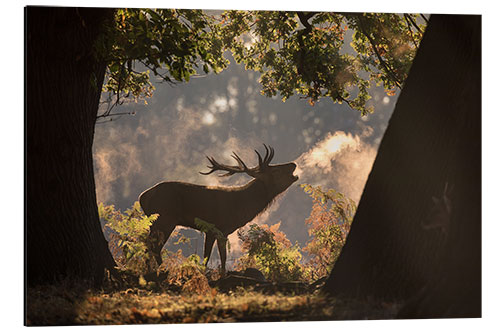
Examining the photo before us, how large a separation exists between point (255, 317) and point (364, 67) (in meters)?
3.01

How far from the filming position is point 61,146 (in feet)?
16.6

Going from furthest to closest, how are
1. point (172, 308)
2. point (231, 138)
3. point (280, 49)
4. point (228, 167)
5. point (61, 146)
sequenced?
point (280, 49), point (228, 167), point (231, 138), point (61, 146), point (172, 308)

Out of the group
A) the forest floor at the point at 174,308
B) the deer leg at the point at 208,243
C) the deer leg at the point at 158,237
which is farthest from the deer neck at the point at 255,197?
the forest floor at the point at 174,308

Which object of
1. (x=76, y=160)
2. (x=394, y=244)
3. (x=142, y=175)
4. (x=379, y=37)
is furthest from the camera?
(x=379, y=37)

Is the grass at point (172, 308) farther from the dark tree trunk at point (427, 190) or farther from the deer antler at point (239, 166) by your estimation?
the deer antler at point (239, 166)

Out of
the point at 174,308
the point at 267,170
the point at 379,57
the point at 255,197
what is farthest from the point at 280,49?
the point at 174,308

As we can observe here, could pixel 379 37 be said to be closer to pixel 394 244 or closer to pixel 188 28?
pixel 188 28

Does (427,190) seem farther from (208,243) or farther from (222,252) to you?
(208,243)

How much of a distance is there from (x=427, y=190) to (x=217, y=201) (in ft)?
8.33

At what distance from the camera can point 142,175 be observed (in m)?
5.55

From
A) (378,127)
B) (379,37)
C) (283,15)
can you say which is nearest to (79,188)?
(283,15)

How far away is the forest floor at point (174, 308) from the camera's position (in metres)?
4.63

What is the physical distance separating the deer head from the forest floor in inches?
53.7

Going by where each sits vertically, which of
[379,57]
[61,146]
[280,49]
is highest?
[280,49]
